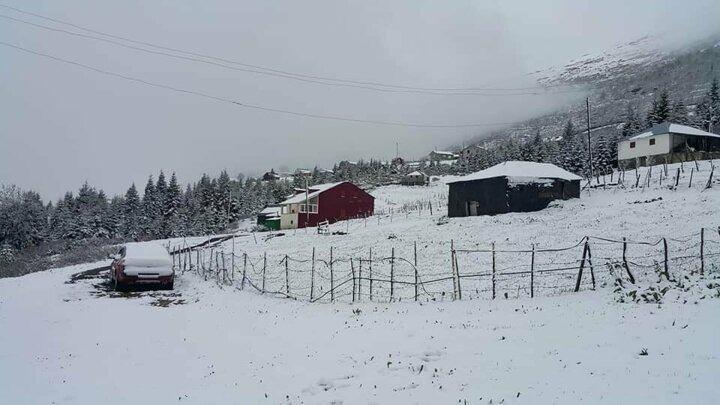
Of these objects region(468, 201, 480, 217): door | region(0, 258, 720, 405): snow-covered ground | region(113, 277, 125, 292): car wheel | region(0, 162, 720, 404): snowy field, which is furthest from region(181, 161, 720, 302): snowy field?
region(468, 201, 480, 217): door

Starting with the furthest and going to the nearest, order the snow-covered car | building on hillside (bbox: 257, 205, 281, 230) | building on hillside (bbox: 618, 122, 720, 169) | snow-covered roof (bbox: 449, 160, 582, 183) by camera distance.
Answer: building on hillside (bbox: 257, 205, 281, 230), building on hillside (bbox: 618, 122, 720, 169), snow-covered roof (bbox: 449, 160, 582, 183), the snow-covered car

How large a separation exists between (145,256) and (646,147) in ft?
199

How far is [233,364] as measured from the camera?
816 cm

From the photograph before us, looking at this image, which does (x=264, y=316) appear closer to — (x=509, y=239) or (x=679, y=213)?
(x=509, y=239)

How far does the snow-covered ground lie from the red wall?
49.0 meters

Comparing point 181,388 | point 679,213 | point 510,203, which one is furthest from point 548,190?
point 181,388

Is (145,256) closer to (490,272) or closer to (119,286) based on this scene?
(119,286)

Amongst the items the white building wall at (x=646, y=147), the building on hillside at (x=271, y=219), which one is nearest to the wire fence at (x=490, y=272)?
the white building wall at (x=646, y=147)

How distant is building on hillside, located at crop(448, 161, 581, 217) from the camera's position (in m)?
39.4

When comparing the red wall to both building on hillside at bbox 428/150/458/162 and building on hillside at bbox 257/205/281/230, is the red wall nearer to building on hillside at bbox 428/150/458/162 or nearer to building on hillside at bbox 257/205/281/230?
building on hillside at bbox 257/205/281/230

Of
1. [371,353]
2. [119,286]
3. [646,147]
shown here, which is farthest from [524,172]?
[371,353]

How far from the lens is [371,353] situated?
27.9 feet

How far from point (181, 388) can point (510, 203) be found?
36.1 metres

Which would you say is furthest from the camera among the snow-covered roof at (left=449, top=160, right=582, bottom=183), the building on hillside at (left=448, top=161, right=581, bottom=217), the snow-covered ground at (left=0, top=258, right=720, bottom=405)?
the snow-covered roof at (left=449, top=160, right=582, bottom=183)
